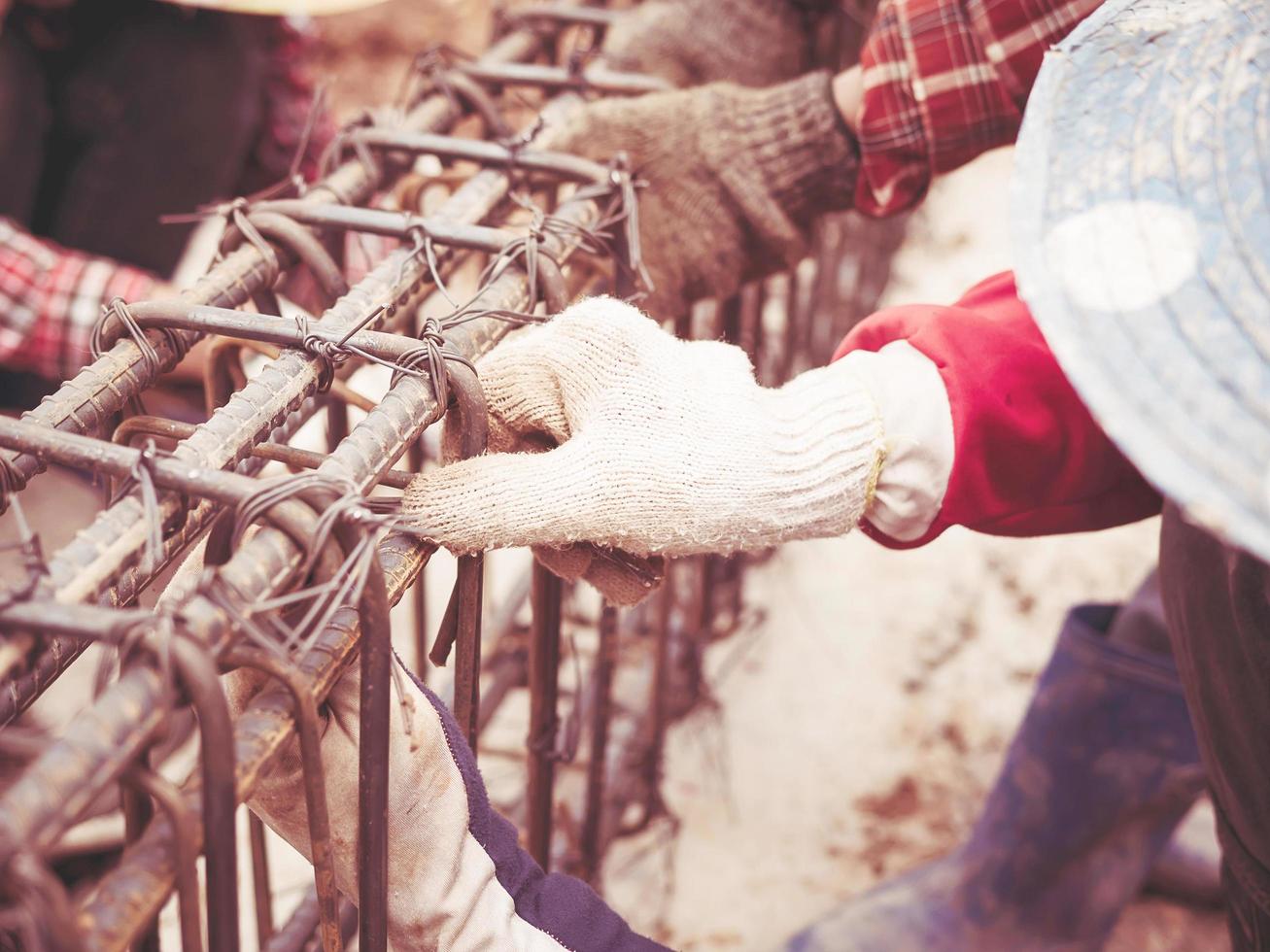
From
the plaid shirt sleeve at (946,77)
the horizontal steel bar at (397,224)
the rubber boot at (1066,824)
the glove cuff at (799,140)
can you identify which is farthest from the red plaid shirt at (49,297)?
the rubber boot at (1066,824)

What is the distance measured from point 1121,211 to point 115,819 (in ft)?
6.81

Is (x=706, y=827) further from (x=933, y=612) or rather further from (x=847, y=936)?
(x=933, y=612)

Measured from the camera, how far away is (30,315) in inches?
80.7

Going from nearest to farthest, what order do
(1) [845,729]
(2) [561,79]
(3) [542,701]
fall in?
(3) [542,701] → (2) [561,79] → (1) [845,729]

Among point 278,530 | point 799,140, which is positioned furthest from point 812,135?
point 278,530

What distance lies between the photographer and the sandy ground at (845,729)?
6.63 feet

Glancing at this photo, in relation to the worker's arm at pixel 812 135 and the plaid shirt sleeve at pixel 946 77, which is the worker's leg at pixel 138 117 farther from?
the plaid shirt sleeve at pixel 946 77

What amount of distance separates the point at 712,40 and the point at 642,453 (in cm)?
128

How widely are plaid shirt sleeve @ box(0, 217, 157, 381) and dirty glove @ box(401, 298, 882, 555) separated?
1.38 meters

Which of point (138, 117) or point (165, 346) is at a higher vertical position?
point (165, 346)

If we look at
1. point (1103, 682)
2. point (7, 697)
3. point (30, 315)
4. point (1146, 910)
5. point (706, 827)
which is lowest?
point (1146, 910)

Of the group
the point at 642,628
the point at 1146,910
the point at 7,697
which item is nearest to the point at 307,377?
the point at 7,697

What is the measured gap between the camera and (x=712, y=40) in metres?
1.92

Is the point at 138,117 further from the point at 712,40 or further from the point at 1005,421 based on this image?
the point at 1005,421
